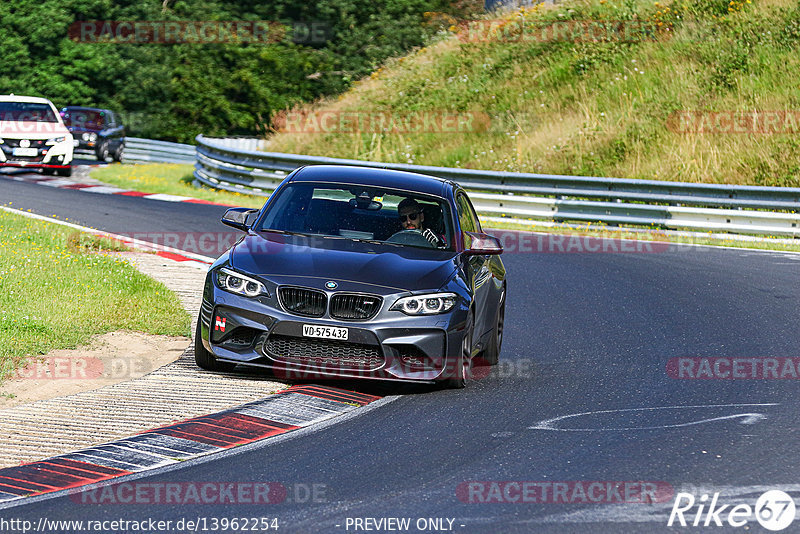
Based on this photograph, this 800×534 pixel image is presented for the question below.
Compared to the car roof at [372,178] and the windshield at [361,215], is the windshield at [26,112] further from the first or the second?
the windshield at [361,215]

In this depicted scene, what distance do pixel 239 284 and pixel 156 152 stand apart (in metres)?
34.7

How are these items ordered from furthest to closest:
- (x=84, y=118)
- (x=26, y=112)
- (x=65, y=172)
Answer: (x=84, y=118) → (x=65, y=172) → (x=26, y=112)

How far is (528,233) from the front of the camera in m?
Answer: 21.5

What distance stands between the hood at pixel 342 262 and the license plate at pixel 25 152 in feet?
66.1

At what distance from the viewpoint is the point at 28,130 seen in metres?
27.8

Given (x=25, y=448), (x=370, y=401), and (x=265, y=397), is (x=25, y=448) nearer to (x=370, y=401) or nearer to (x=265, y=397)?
(x=265, y=397)

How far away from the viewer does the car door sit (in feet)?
29.8

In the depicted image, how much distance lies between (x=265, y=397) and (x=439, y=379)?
1.25m

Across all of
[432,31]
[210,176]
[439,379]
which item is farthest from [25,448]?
[432,31]

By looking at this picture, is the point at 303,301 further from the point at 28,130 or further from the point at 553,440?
the point at 28,130
